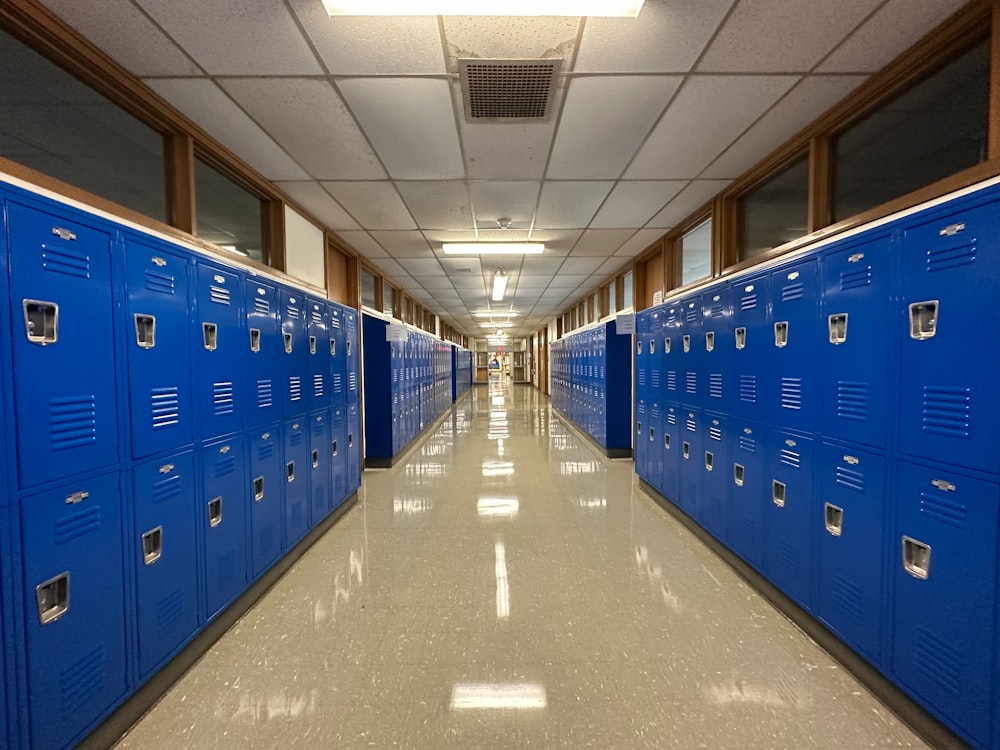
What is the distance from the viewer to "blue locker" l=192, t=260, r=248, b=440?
6.81 feet

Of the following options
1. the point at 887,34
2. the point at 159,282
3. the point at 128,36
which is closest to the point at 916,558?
the point at 887,34

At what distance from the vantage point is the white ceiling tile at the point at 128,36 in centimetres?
166

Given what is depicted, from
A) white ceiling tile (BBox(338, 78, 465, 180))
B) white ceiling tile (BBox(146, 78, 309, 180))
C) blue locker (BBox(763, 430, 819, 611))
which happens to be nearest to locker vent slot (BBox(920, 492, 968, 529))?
blue locker (BBox(763, 430, 819, 611))

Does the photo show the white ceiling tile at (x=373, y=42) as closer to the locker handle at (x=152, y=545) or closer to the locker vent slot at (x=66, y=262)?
the locker vent slot at (x=66, y=262)

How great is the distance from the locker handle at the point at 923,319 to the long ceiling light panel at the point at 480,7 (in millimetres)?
1548

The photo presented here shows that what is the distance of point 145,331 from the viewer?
1.76 m

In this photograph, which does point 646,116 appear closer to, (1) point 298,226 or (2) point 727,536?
(2) point 727,536

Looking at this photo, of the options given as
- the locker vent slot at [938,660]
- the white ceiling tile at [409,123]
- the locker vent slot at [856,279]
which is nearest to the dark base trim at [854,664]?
the locker vent slot at [938,660]

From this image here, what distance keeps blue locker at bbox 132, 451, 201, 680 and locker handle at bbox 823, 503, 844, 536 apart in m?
3.05

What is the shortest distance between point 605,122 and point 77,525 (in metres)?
3.06

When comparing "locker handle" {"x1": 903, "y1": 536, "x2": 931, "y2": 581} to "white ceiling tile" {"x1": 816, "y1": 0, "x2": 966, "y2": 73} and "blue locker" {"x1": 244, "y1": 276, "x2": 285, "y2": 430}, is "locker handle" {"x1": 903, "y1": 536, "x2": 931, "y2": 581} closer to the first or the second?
"white ceiling tile" {"x1": 816, "y1": 0, "x2": 966, "y2": 73}

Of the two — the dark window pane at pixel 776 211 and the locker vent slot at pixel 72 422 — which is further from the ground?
the dark window pane at pixel 776 211

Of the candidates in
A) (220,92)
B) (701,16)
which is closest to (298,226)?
(220,92)

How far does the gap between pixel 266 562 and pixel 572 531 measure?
7.25 ft
